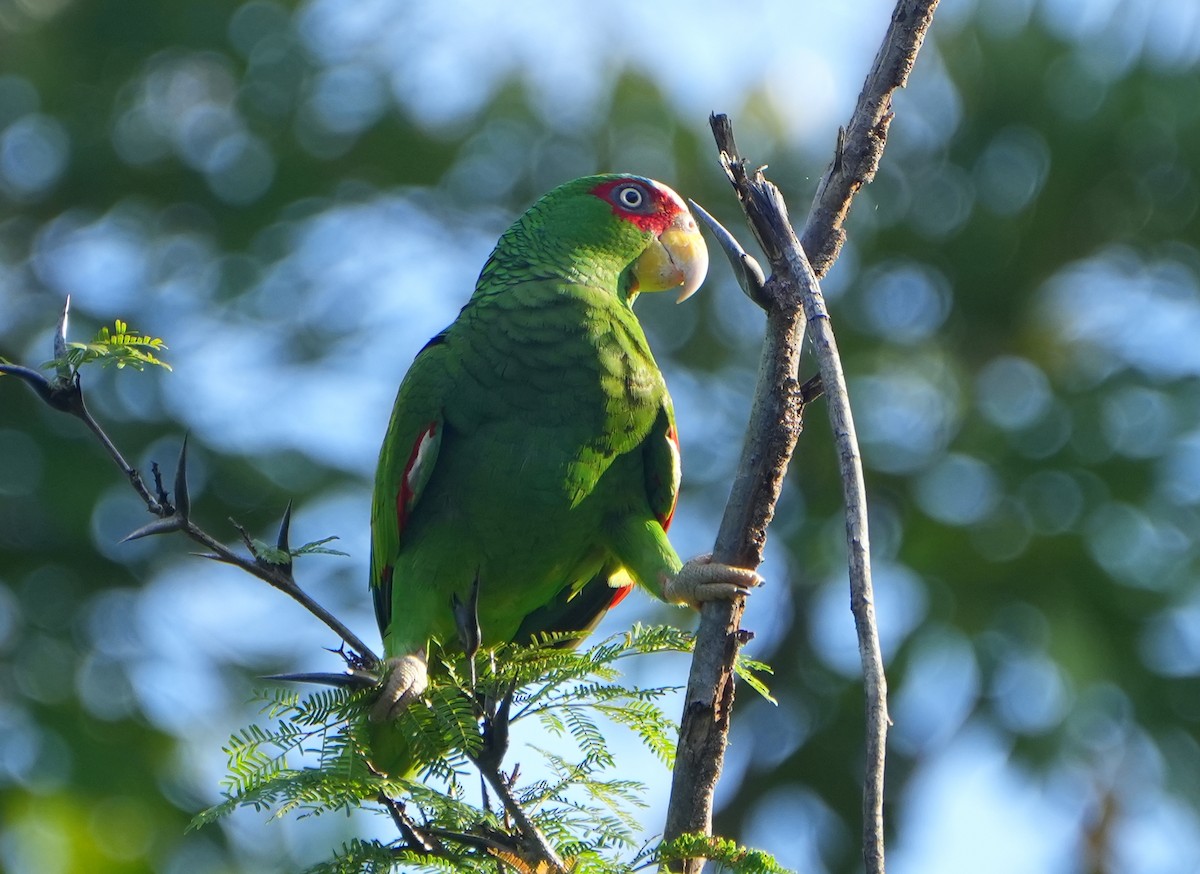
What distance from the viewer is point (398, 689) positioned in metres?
2.12

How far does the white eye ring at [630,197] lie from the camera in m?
3.50

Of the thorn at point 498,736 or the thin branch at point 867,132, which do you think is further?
the thin branch at point 867,132

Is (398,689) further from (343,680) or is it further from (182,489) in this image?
(182,489)

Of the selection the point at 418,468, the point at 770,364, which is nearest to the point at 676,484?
the point at 418,468

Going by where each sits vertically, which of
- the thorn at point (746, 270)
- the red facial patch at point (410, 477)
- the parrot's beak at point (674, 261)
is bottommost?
the thorn at point (746, 270)

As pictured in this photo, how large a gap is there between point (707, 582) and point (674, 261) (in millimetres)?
1529

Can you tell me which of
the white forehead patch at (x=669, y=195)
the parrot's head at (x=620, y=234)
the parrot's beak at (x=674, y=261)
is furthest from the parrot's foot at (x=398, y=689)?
the white forehead patch at (x=669, y=195)

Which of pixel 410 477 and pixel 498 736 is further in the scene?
pixel 410 477

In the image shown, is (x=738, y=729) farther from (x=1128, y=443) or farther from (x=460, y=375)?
(x=460, y=375)

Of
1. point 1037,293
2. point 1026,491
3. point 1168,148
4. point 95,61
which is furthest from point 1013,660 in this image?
point 95,61

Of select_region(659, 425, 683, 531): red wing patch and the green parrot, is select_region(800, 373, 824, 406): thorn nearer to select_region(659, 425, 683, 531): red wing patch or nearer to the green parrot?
the green parrot

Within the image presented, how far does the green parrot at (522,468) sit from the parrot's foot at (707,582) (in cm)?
17

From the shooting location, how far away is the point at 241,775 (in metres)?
1.78

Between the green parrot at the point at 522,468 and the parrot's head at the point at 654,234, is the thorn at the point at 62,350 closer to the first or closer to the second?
the green parrot at the point at 522,468
